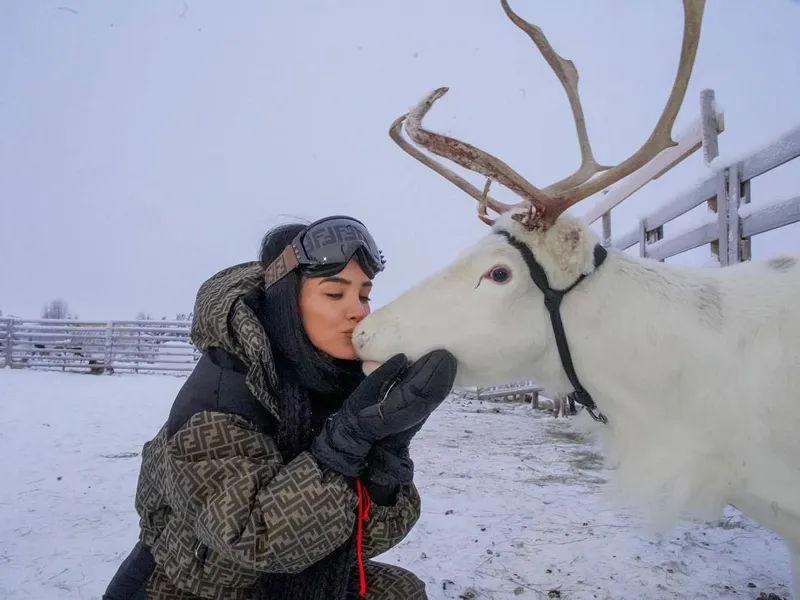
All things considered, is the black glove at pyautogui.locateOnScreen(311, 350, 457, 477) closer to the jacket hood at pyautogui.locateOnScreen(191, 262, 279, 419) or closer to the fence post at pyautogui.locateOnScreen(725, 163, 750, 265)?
the jacket hood at pyautogui.locateOnScreen(191, 262, 279, 419)

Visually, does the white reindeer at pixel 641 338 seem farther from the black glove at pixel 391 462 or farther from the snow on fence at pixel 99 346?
the snow on fence at pixel 99 346

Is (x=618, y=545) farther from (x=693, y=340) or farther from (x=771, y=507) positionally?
(x=693, y=340)

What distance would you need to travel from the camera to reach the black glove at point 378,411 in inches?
62.0

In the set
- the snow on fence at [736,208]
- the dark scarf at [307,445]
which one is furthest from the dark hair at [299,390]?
the snow on fence at [736,208]

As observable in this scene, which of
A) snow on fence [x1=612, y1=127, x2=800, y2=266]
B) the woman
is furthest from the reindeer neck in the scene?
snow on fence [x1=612, y1=127, x2=800, y2=266]

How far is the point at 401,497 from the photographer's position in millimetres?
1813

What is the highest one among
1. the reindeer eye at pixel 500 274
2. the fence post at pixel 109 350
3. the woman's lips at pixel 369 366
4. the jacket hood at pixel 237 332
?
A: the reindeer eye at pixel 500 274

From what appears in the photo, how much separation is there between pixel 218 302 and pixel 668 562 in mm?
2694

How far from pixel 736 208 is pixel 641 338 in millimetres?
2337

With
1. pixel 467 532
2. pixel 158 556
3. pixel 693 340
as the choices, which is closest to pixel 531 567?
pixel 467 532

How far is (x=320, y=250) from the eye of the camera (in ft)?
5.98

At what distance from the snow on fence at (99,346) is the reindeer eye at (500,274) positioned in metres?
14.7

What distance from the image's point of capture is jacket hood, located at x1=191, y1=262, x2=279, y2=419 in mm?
1628

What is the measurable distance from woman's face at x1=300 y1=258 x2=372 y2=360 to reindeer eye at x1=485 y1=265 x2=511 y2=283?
1.68ft
